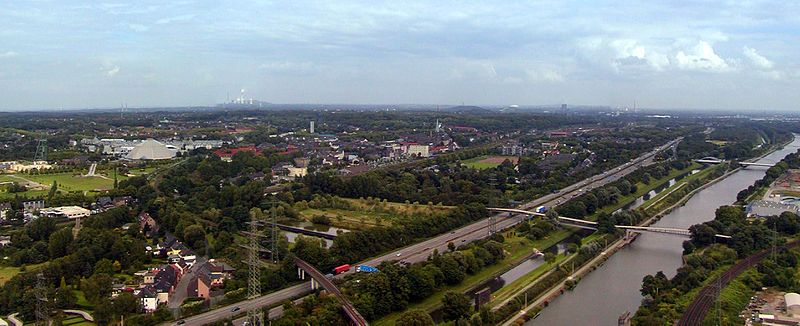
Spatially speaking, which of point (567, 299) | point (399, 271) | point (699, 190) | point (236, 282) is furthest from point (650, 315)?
point (699, 190)

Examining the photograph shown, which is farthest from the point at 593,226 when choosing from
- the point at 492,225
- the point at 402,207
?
the point at 402,207

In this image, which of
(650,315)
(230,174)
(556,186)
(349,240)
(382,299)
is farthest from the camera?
(230,174)

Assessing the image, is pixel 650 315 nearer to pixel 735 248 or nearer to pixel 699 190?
pixel 735 248

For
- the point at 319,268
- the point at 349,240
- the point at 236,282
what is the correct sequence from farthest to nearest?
the point at 349,240, the point at 319,268, the point at 236,282

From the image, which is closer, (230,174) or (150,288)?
(150,288)

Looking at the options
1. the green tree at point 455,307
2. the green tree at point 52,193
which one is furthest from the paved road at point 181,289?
the green tree at point 52,193

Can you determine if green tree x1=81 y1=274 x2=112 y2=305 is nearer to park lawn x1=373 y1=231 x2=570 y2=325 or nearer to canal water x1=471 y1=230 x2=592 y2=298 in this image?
park lawn x1=373 y1=231 x2=570 y2=325

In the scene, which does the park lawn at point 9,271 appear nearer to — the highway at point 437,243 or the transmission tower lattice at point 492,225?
the highway at point 437,243
